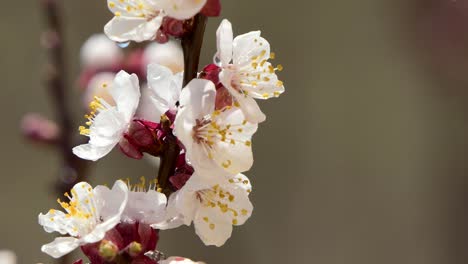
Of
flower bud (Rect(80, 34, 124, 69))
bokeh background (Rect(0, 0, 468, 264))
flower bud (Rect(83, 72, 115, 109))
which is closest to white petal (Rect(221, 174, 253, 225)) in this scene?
flower bud (Rect(83, 72, 115, 109))

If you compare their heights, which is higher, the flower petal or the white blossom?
the flower petal

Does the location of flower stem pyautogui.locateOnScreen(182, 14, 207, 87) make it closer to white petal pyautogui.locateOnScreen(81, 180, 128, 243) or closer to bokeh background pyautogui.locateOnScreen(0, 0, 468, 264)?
white petal pyautogui.locateOnScreen(81, 180, 128, 243)

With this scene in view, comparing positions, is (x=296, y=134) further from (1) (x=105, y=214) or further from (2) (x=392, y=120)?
(1) (x=105, y=214)

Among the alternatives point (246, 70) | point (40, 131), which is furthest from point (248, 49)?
point (40, 131)

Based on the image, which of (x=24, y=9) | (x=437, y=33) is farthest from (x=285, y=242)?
(x=24, y=9)

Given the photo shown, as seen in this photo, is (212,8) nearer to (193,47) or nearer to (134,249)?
(193,47)

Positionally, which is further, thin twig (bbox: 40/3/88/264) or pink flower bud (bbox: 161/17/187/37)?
thin twig (bbox: 40/3/88/264)
